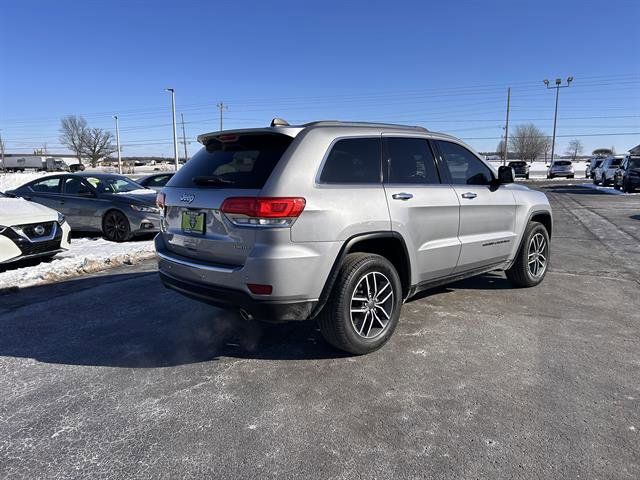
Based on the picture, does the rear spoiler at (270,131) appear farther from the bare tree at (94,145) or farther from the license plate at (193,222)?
the bare tree at (94,145)

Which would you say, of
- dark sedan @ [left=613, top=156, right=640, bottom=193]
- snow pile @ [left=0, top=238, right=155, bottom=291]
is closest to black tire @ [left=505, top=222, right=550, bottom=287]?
snow pile @ [left=0, top=238, right=155, bottom=291]

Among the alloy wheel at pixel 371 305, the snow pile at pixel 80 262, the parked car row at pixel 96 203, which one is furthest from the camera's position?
the parked car row at pixel 96 203

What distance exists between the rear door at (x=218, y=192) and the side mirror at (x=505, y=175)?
2.63m

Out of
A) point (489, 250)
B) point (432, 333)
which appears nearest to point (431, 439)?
point (432, 333)

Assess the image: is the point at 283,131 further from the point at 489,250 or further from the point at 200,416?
the point at 489,250

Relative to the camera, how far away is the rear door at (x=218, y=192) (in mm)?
3260

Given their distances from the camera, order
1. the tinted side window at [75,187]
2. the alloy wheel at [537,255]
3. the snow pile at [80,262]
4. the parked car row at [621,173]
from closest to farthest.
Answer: the alloy wheel at [537,255] → the snow pile at [80,262] → the tinted side window at [75,187] → the parked car row at [621,173]

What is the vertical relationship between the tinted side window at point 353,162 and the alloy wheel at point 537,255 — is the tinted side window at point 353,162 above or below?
above

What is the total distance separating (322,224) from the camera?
10.7 feet

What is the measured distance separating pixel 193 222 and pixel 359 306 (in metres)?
1.43

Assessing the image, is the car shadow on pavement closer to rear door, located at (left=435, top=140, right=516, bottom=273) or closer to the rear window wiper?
the rear window wiper

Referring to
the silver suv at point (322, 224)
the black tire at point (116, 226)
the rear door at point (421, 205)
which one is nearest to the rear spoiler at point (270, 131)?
the silver suv at point (322, 224)

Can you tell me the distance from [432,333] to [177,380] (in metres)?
2.18

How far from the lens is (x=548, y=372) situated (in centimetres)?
338
